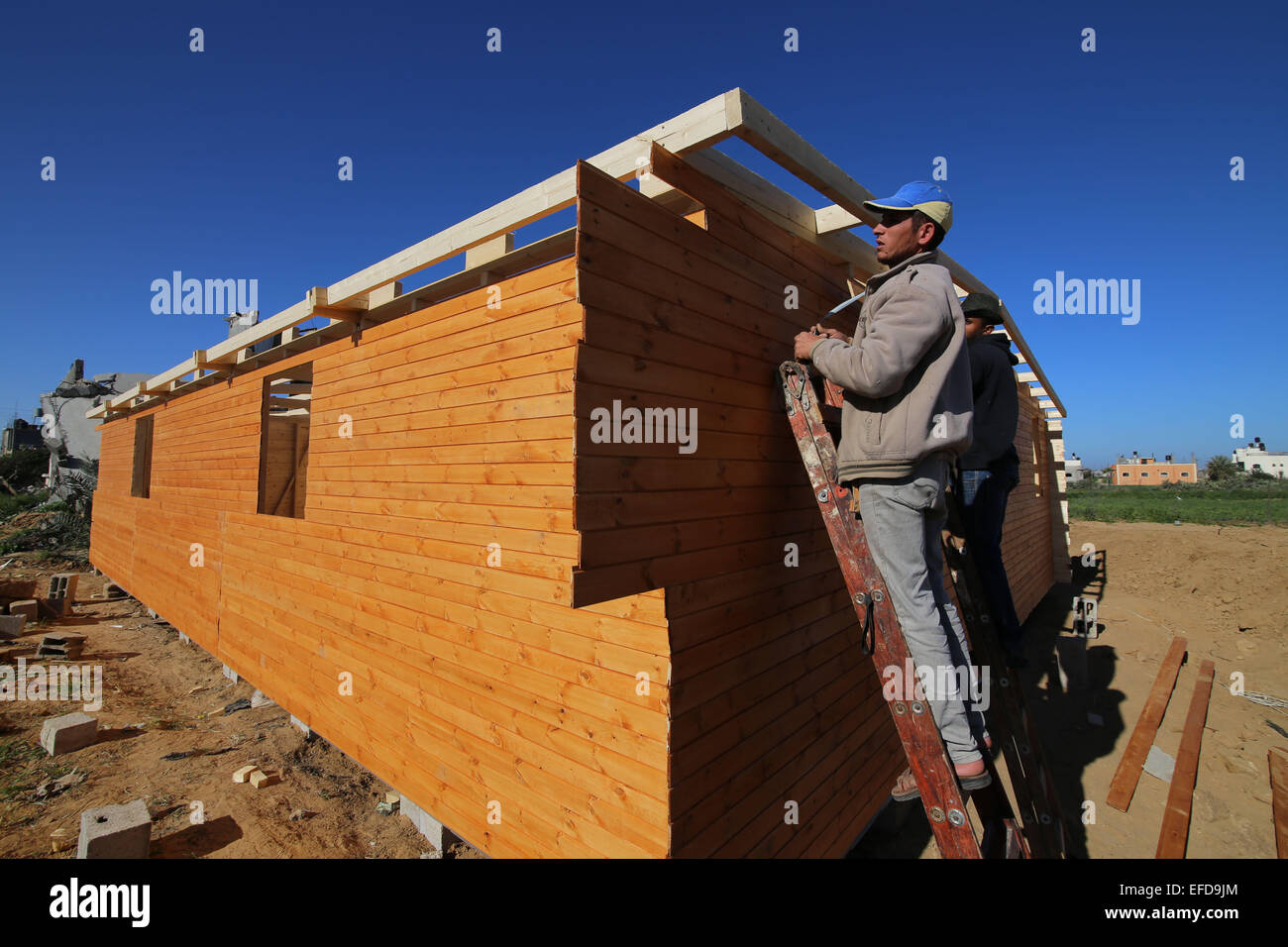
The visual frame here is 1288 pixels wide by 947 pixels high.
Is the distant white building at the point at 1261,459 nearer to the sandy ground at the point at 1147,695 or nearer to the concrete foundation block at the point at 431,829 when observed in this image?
the sandy ground at the point at 1147,695

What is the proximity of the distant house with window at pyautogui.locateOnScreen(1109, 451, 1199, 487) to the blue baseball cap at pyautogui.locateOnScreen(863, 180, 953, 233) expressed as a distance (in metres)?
92.8

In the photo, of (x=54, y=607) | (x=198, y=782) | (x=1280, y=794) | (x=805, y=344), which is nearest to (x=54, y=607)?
(x=54, y=607)

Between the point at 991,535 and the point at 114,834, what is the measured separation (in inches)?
265

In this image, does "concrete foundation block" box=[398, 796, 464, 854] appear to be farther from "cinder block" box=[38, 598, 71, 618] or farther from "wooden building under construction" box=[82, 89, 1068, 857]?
"cinder block" box=[38, 598, 71, 618]

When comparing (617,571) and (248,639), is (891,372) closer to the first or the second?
(617,571)

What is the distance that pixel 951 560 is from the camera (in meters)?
3.40

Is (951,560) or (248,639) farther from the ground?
(951,560)

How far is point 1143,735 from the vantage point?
625 centimetres

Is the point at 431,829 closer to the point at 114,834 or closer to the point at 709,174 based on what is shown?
the point at 114,834

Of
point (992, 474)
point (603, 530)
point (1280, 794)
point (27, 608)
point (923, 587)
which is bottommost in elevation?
point (1280, 794)

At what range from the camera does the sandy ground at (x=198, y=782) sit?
4.75 m

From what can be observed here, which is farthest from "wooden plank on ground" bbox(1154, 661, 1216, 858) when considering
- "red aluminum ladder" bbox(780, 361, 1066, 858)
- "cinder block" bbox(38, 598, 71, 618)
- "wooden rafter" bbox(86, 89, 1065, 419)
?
"cinder block" bbox(38, 598, 71, 618)
